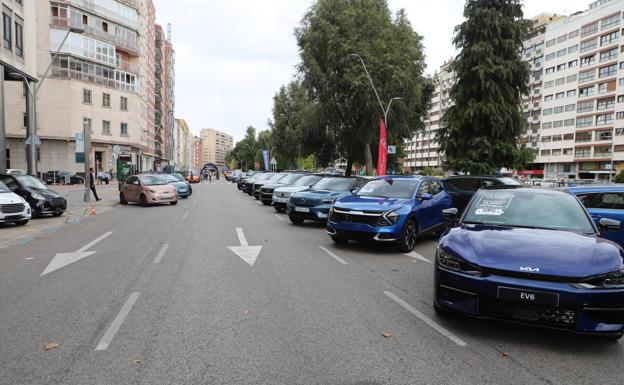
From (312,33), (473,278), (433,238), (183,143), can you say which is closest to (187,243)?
(433,238)

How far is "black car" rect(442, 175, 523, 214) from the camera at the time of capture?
14555mm

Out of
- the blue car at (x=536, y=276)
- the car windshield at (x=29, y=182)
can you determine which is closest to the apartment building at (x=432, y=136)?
Result: the car windshield at (x=29, y=182)

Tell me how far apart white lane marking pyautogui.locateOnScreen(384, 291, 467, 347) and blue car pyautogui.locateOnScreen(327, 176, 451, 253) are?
306 cm

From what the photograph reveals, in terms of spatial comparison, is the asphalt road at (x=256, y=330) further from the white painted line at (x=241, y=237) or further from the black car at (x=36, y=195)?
the black car at (x=36, y=195)

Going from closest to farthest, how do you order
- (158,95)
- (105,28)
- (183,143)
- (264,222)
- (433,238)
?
(433,238) → (264,222) → (105,28) → (158,95) → (183,143)

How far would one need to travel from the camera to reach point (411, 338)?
4.38m

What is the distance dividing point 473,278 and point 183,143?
17854 cm

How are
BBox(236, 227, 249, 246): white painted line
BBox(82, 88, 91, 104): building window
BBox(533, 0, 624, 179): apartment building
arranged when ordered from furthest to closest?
BBox(533, 0, 624, 179): apartment building < BBox(82, 88, 91, 104): building window < BBox(236, 227, 249, 246): white painted line

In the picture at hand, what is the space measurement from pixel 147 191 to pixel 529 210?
62.3 ft

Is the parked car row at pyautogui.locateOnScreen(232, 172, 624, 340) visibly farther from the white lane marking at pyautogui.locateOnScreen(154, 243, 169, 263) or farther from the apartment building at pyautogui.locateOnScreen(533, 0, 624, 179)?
the apartment building at pyautogui.locateOnScreen(533, 0, 624, 179)

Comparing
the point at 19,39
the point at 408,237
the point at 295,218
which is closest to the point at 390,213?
the point at 408,237

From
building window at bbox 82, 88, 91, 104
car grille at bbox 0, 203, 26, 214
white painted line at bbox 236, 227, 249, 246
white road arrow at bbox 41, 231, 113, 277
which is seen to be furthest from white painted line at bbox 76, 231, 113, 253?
building window at bbox 82, 88, 91, 104

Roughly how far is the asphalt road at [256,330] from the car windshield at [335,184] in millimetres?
6303

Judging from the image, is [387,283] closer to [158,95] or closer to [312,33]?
[312,33]
